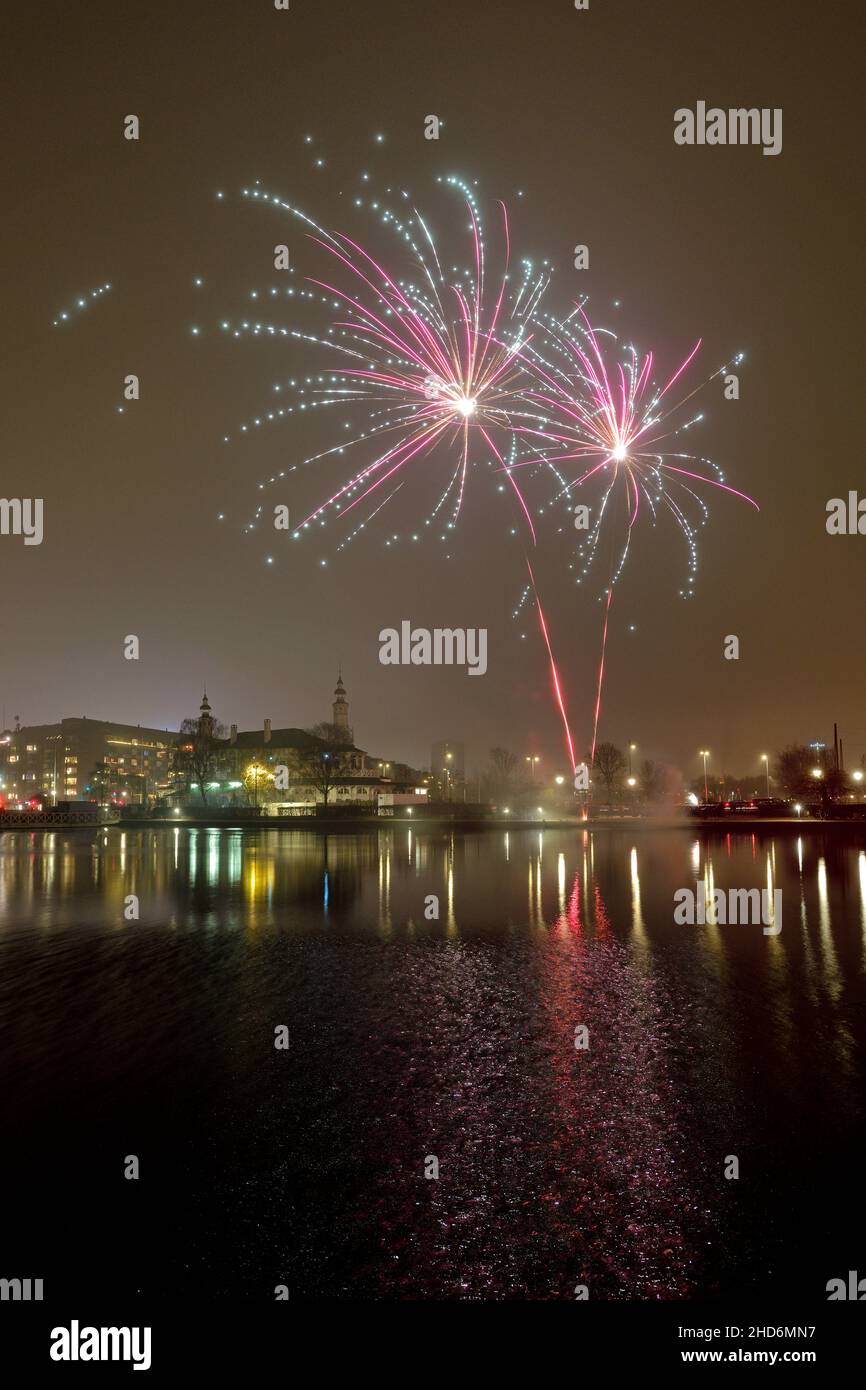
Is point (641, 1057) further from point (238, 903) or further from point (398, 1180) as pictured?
point (238, 903)

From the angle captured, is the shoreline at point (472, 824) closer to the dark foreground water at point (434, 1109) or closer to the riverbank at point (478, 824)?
the riverbank at point (478, 824)

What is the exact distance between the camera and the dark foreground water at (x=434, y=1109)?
13.6 feet

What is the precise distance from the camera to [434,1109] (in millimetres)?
5980

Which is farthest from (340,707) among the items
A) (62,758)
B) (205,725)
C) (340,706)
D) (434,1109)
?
(434,1109)

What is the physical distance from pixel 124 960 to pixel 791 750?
108788 mm

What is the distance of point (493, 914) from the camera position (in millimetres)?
15750

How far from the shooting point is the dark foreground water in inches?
163

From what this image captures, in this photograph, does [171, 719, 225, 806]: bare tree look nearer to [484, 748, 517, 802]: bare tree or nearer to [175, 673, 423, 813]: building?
[175, 673, 423, 813]: building

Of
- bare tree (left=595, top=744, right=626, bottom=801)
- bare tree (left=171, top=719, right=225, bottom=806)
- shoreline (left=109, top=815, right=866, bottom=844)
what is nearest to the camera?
shoreline (left=109, top=815, right=866, bottom=844)

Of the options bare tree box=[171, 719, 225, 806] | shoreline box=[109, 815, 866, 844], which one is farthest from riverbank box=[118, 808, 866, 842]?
bare tree box=[171, 719, 225, 806]

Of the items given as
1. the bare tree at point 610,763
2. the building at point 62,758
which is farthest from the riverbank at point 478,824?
the building at point 62,758

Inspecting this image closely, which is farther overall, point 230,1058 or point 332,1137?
point 230,1058
